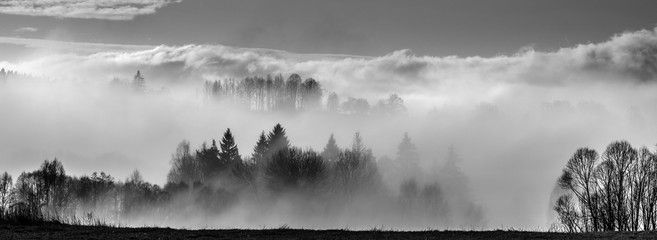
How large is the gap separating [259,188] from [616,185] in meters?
57.8

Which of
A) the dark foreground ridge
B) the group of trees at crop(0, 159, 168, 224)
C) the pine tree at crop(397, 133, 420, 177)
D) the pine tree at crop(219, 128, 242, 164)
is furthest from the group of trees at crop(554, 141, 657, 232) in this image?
the group of trees at crop(0, 159, 168, 224)

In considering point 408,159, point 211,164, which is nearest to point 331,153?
point 408,159

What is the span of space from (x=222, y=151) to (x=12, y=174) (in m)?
63.5

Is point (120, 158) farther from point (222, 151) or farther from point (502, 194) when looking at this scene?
point (502, 194)

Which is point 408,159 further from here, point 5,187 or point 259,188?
point 5,187

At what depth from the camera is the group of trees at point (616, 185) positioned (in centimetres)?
7731

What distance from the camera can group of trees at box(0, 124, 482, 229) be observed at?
99375 millimetres

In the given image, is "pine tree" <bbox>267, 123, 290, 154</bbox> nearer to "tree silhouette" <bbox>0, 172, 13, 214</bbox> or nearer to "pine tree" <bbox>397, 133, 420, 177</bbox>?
"pine tree" <bbox>397, 133, 420, 177</bbox>

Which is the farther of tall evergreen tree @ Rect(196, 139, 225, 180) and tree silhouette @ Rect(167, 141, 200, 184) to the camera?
tree silhouette @ Rect(167, 141, 200, 184)

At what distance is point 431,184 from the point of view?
126m

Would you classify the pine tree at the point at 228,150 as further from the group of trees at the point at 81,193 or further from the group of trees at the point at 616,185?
the group of trees at the point at 616,185

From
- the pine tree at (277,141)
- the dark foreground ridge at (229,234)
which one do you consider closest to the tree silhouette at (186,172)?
the pine tree at (277,141)

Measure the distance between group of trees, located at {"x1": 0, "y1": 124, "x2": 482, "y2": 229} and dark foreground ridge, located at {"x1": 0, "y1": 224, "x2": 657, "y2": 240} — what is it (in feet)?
219

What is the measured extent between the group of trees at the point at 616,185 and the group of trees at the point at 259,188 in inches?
1524
